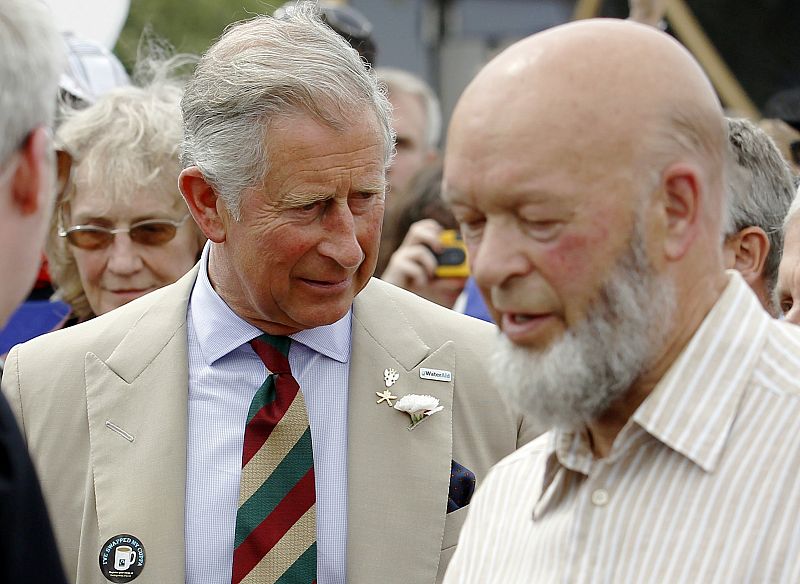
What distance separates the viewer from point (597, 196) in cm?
182

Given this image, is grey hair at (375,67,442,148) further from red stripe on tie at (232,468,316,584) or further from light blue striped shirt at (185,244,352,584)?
red stripe on tie at (232,468,316,584)

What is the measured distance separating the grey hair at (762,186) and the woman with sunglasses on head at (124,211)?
1765mm

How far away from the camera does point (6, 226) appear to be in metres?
1.73

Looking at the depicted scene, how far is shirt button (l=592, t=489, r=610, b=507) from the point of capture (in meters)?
1.87

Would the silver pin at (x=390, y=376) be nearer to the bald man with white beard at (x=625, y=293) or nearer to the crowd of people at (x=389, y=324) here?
the crowd of people at (x=389, y=324)

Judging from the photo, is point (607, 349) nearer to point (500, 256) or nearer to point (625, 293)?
point (625, 293)

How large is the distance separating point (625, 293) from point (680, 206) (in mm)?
151

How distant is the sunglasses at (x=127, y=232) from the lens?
12.9 feet

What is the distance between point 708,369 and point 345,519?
4.49ft

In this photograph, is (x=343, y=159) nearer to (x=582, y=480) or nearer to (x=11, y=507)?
(x=582, y=480)

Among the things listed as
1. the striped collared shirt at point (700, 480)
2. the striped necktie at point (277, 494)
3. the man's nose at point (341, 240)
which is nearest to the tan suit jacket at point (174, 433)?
the striped necktie at point (277, 494)

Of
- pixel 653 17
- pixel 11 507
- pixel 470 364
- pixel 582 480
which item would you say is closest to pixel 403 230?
pixel 653 17

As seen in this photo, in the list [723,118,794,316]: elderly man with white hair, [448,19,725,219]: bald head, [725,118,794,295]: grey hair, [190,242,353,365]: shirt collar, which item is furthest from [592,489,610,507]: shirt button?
[190,242,353,365]: shirt collar

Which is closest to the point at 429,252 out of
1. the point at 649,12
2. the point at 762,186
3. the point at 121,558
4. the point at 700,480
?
the point at 649,12
